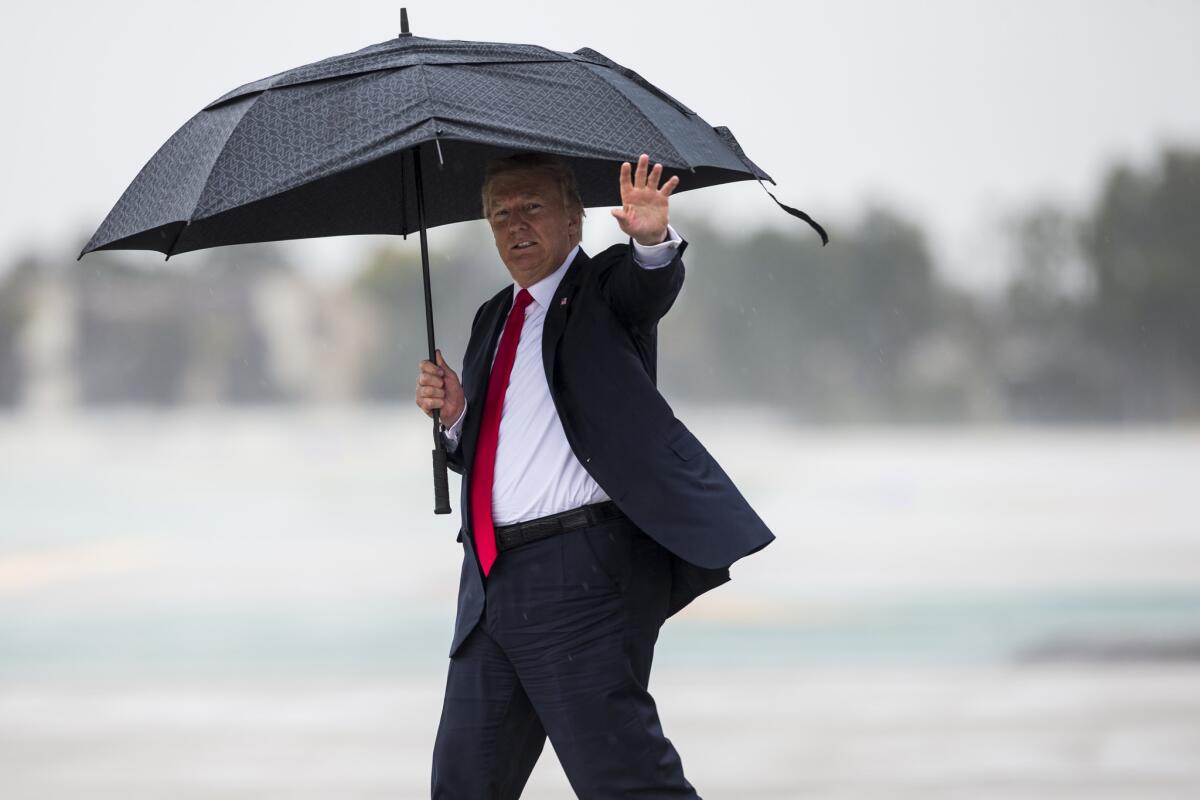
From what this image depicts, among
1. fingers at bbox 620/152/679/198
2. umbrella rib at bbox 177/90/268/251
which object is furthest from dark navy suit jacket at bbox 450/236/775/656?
umbrella rib at bbox 177/90/268/251

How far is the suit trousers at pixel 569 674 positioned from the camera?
7.65 ft

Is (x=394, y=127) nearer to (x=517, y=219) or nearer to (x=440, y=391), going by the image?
(x=517, y=219)

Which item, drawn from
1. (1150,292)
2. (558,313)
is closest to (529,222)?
(558,313)

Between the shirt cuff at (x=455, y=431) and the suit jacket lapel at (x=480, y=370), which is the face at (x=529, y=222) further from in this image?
the shirt cuff at (x=455, y=431)

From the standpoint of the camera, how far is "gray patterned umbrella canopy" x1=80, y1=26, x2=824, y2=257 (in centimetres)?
213

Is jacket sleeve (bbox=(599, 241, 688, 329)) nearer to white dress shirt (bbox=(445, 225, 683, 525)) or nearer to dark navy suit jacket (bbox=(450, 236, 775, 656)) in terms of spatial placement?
dark navy suit jacket (bbox=(450, 236, 775, 656))

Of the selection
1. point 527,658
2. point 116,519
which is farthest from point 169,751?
point 116,519

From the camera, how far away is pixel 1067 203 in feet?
42.6

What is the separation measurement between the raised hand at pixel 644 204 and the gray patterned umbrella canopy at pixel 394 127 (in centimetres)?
3

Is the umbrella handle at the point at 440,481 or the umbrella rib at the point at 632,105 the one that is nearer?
the umbrella rib at the point at 632,105

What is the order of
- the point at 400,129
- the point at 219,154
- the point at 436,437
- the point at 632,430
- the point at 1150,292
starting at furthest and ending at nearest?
the point at 1150,292 < the point at 436,437 < the point at 632,430 < the point at 219,154 < the point at 400,129

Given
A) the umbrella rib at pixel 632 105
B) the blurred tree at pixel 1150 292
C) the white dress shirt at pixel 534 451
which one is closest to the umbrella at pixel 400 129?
the umbrella rib at pixel 632 105

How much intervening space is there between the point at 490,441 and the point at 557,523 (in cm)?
18

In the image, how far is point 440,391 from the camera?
243cm
